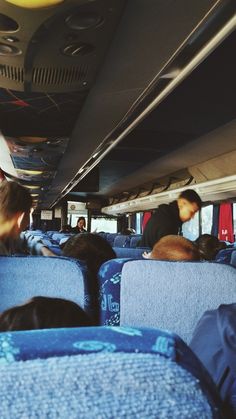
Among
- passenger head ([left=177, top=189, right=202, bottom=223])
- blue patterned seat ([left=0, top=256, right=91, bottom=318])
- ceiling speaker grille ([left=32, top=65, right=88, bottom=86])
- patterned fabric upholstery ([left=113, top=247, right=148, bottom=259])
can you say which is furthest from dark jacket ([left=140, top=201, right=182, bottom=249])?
blue patterned seat ([left=0, top=256, right=91, bottom=318])

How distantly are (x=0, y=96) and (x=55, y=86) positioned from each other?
74 cm

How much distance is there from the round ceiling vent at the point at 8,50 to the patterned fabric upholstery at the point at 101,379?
8.77 ft

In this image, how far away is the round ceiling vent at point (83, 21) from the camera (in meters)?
2.45

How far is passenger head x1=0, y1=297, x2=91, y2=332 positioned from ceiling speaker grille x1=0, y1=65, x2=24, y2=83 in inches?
108

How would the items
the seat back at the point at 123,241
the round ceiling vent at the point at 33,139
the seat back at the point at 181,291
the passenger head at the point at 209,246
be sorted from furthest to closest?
the seat back at the point at 123,241, the round ceiling vent at the point at 33,139, the passenger head at the point at 209,246, the seat back at the point at 181,291

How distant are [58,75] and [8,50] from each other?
0.64 metres

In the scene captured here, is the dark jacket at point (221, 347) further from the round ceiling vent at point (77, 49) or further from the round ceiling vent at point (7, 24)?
the round ceiling vent at point (77, 49)

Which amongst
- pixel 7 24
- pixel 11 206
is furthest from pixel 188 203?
pixel 7 24

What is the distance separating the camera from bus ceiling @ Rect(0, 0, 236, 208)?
8.00 feet

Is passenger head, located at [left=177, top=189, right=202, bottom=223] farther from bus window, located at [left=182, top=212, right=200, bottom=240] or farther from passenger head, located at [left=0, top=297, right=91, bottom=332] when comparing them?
bus window, located at [left=182, top=212, right=200, bottom=240]

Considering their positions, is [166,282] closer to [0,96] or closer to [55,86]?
[55,86]

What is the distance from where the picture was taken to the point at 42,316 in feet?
3.00

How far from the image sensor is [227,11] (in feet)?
7.10

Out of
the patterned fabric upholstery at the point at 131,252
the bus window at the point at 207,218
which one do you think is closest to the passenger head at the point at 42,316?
the patterned fabric upholstery at the point at 131,252
